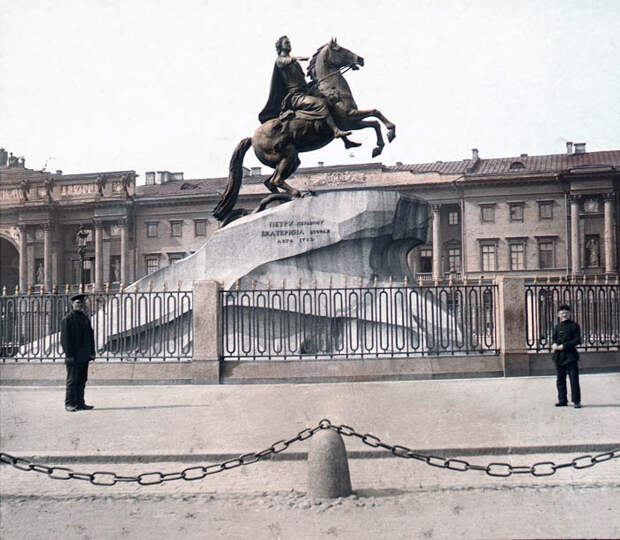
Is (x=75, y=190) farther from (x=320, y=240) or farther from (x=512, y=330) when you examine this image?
(x=512, y=330)

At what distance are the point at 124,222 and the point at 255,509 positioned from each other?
69.4 m

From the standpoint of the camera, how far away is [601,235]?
65750 mm

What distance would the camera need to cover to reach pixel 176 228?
238 ft

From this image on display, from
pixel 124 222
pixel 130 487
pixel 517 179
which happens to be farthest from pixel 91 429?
pixel 124 222

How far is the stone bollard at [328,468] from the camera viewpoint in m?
5.97

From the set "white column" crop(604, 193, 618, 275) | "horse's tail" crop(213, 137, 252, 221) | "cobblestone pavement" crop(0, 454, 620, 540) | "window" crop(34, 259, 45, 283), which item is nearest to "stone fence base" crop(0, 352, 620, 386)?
"horse's tail" crop(213, 137, 252, 221)

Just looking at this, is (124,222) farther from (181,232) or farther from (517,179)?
(517,179)

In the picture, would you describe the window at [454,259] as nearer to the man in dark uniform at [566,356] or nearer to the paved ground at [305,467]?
the paved ground at [305,467]

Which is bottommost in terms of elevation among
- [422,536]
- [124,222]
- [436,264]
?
[422,536]

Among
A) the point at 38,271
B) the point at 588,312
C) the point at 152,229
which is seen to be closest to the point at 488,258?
the point at 152,229

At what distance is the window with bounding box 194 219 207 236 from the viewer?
7125cm

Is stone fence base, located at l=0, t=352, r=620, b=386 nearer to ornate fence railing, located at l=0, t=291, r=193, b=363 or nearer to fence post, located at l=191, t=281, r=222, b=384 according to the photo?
fence post, located at l=191, t=281, r=222, b=384

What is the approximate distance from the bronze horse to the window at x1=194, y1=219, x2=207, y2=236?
182 ft

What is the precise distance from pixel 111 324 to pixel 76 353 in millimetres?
3877
